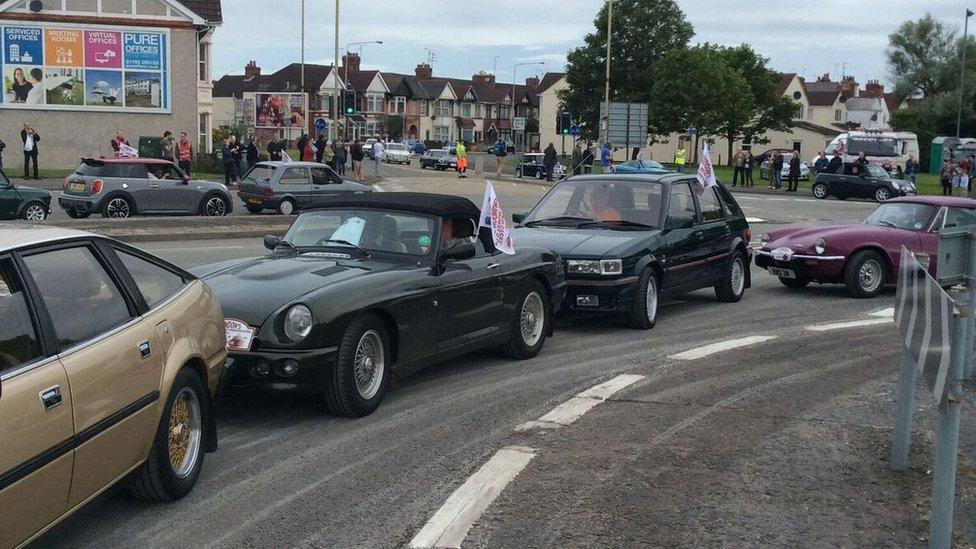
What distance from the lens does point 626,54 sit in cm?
8688

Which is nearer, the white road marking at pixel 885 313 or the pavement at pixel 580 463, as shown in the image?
the pavement at pixel 580 463

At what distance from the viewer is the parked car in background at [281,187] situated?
27.4 meters

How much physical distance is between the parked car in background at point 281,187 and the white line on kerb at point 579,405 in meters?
19.8

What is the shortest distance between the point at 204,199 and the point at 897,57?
9025 centimetres

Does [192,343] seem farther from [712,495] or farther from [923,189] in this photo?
[923,189]

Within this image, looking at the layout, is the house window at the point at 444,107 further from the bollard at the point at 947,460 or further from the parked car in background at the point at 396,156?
the bollard at the point at 947,460

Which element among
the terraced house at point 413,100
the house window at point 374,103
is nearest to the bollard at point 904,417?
→ the terraced house at point 413,100

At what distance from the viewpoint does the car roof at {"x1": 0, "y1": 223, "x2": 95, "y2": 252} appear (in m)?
4.53

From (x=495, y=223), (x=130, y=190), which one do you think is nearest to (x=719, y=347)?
(x=495, y=223)

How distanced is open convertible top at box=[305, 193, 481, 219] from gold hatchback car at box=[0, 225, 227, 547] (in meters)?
2.67

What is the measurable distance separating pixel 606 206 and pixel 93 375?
8008 mm

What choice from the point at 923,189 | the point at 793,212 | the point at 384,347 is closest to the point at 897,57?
the point at 923,189

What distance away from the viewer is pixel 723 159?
102 metres

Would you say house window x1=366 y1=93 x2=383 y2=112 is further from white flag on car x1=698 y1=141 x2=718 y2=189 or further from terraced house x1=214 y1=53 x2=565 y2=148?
white flag on car x1=698 y1=141 x2=718 y2=189
